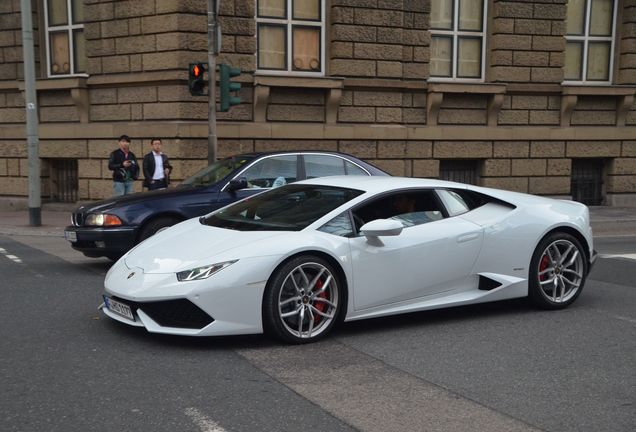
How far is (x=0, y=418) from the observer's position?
12.4ft

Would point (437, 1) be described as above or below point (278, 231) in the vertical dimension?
above

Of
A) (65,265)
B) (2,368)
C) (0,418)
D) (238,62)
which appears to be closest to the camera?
(0,418)

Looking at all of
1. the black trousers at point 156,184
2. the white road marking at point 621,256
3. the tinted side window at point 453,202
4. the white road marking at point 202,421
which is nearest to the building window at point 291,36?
the black trousers at point 156,184

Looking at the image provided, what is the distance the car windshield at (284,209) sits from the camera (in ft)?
18.5

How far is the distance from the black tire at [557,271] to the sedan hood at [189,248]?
2.54 m

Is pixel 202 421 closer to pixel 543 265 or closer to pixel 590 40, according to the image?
pixel 543 265

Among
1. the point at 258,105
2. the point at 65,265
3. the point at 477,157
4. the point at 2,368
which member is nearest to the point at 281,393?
the point at 2,368

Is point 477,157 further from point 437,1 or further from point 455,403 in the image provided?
point 455,403

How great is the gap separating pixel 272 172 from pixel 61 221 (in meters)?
7.09

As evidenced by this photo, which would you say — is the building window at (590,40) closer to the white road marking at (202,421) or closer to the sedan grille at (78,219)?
the sedan grille at (78,219)

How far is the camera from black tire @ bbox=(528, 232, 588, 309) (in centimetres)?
636

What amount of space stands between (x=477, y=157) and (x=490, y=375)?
13.7 meters

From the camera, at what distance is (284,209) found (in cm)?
591

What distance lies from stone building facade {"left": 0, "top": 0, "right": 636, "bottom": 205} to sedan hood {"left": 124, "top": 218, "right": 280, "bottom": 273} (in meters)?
9.77
